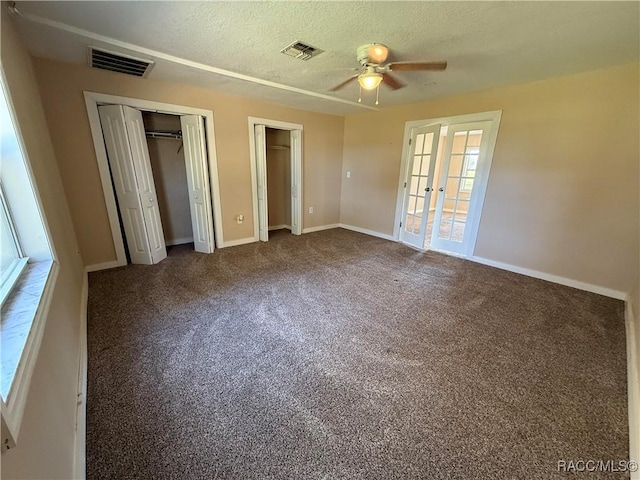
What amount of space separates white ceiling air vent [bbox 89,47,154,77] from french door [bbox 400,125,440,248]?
3724mm

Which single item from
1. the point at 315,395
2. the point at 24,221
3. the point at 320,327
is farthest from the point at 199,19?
the point at 315,395

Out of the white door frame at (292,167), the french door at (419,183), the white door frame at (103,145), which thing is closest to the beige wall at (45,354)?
the white door frame at (103,145)

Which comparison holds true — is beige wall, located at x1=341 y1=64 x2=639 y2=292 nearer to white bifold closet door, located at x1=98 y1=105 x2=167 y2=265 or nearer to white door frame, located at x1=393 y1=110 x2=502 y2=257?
white door frame, located at x1=393 y1=110 x2=502 y2=257

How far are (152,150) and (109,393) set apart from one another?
11.4 ft

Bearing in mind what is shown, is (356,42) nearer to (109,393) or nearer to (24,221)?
(24,221)

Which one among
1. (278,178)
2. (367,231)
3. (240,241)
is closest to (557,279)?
(367,231)

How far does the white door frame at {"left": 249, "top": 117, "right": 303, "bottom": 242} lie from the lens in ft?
13.3

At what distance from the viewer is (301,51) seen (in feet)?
7.62

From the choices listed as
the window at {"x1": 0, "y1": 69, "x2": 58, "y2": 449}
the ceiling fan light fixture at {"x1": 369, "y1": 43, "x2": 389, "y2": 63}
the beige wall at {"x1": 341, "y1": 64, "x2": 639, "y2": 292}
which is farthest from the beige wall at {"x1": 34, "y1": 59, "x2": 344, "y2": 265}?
the ceiling fan light fixture at {"x1": 369, "y1": 43, "x2": 389, "y2": 63}

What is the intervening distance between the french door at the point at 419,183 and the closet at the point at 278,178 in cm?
231

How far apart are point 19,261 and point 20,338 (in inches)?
35.2

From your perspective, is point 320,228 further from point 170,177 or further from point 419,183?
point 170,177

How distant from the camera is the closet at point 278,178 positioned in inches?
197

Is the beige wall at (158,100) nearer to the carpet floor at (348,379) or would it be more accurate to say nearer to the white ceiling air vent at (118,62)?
the white ceiling air vent at (118,62)
